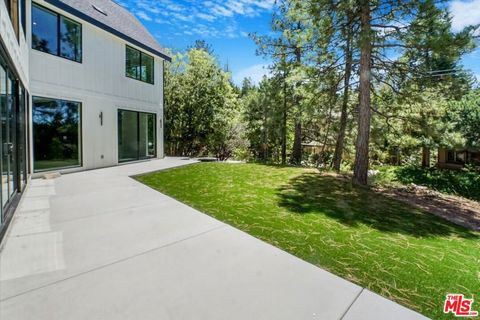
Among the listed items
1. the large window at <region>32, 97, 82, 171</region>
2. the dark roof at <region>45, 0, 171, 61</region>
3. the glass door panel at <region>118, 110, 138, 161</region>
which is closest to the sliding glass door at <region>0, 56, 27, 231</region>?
the large window at <region>32, 97, 82, 171</region>

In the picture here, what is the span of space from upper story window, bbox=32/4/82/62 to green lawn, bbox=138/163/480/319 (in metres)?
4.70

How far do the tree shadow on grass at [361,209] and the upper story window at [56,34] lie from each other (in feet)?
24.9

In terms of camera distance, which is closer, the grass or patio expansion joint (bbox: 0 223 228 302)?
patio expansion joint (bbox: 0 223 228 302)

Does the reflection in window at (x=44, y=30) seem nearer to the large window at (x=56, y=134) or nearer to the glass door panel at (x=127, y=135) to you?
the large window at (x=56, y=134)

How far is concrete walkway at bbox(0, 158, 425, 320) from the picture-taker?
2.16 metres

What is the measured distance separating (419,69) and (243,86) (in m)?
37.5

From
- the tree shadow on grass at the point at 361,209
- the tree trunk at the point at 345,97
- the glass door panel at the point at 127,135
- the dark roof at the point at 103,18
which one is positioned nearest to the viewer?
the tree shadow on grass at the point at 361,209

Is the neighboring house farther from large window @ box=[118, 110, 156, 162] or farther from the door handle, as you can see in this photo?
the door handle

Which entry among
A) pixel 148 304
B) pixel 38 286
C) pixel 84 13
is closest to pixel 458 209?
pixel 148 304

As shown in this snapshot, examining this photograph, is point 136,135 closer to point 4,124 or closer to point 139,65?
point 139,65

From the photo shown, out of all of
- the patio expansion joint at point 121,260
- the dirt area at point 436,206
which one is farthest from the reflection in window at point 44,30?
the dirt area at point 436,206

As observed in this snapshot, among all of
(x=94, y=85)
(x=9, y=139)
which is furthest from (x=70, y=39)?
(x=9, y=139)

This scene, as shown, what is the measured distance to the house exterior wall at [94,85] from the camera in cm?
773

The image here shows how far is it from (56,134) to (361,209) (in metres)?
8.44
